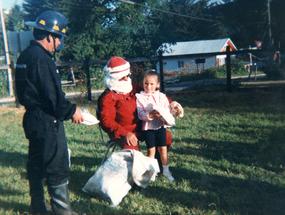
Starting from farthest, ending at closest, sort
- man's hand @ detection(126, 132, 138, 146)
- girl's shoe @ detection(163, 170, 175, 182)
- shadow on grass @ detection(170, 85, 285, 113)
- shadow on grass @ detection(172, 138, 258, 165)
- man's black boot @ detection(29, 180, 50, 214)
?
1. shadow on grass @ detection(170, 85, 285, 113)
2. shadow on grass @ detection(172, 138, 258, 165)
3. girl's shoe @ detection(163, 170, 175, 182)
4. man's hand @ detection(126, 132, 138, 146)
5. man's black boot @ detection(29, 180, 50, 214)

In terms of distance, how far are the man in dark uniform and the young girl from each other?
3.49ft

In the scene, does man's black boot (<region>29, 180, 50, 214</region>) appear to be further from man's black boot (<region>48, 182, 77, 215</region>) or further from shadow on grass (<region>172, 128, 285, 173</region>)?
shadow on grass (<region>172, 128, 285, 173</region>)

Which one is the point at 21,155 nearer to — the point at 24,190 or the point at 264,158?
the point at 24,190

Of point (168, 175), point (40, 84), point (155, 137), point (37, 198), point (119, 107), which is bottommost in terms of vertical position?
point (168, 175)

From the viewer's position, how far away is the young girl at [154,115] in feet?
15.5

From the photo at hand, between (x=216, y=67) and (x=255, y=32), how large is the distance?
8.12 feet

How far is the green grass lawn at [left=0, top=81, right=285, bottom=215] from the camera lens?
14.2ft

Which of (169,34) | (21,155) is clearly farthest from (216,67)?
(21,155)

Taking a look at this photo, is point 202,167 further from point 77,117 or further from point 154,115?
point 77,117

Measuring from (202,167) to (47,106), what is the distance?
245 centimetres

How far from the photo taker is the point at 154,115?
4711 mm

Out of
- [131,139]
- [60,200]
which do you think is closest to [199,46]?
[131,139]

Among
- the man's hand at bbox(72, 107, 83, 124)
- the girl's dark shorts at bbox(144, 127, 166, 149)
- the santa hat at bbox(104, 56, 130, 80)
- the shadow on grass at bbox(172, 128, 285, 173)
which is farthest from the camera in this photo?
the shadow on grass at bbox(172, 128, 285, 173)

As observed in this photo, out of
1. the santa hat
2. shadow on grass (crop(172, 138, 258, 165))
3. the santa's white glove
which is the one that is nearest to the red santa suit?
the santa hat
